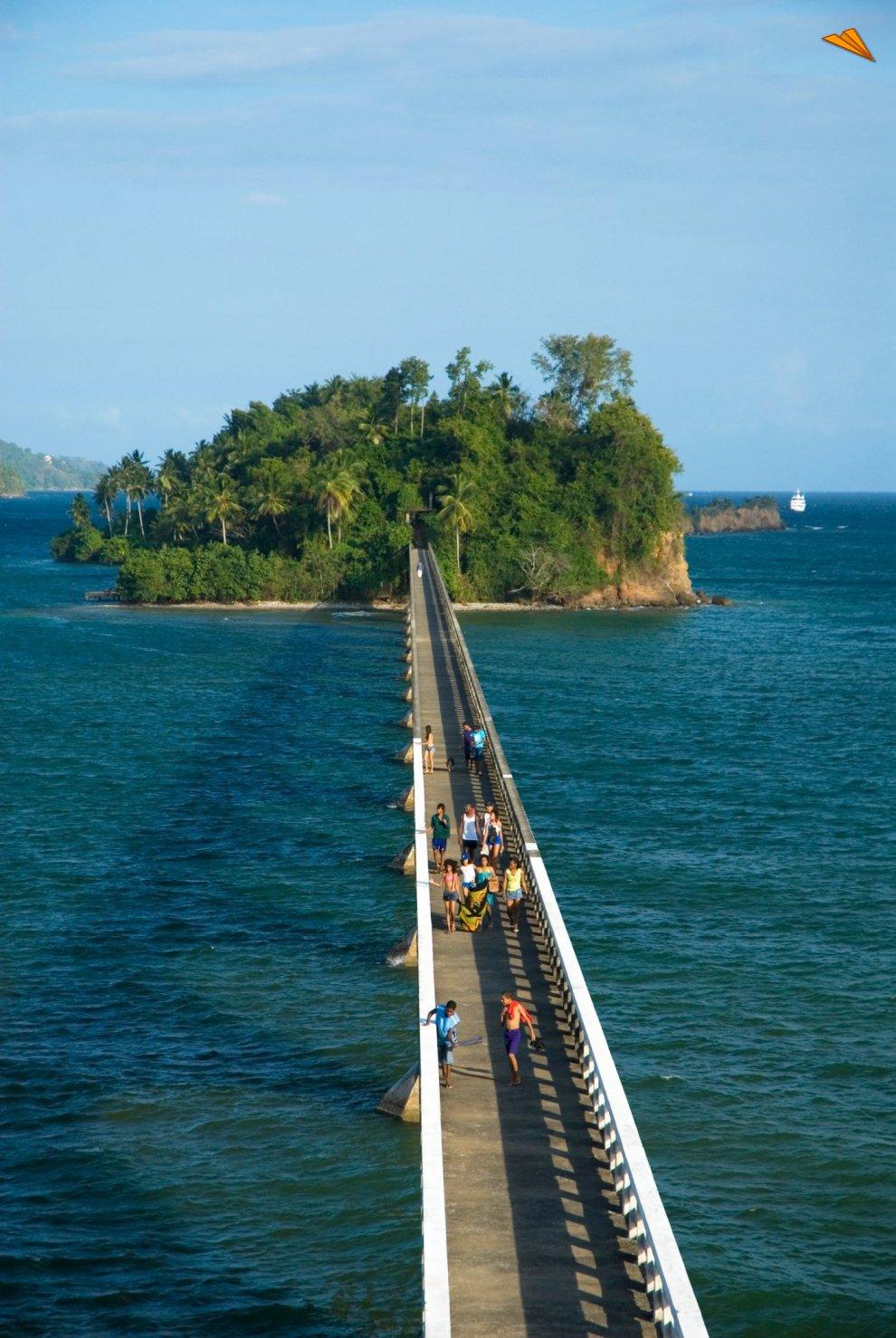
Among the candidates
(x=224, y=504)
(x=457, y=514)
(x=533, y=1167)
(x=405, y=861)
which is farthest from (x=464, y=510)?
(x=533, y=1167)

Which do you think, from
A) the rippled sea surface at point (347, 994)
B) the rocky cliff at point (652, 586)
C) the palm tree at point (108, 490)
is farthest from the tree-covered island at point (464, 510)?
the rippled sea surface at point (347, 994)

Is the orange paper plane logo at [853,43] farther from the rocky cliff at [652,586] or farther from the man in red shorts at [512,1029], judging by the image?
the rocky cliff at [652,586]

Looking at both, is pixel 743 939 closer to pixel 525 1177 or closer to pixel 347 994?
pixel 347 994

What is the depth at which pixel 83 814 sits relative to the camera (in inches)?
1753

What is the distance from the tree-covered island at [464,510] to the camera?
357ft

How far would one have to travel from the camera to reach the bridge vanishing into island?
14.6 metres

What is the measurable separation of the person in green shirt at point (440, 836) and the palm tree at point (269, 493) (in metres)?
85.6

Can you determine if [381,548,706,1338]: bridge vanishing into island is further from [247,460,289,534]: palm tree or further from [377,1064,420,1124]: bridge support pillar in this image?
[247,460,289,534]: palm tree

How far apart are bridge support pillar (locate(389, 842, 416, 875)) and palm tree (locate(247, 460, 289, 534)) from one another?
257ft

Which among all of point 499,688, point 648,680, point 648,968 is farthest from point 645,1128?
point 648,680

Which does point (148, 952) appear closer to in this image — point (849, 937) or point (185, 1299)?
point (185, 1299)

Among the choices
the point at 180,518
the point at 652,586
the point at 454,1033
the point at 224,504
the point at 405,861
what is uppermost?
the point at 224,504

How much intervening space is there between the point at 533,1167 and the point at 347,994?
12.1 metres

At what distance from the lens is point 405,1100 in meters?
23.4
